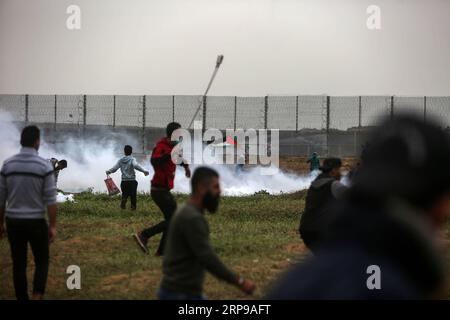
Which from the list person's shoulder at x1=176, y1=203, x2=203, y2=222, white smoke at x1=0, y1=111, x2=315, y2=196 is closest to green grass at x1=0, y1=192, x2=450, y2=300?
person's shoulder at x1=176, y1=203, x2=203, y2=222

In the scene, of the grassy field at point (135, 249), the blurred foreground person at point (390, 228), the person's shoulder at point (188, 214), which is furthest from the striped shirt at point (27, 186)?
the blurred foreground person at point (390, 228)

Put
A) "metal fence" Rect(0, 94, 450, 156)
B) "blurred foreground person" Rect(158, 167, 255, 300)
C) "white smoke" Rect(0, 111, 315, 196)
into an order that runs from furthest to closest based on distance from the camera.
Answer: "metal fence" Rect(0, 94, 450, 156) → "white smoke" Rect(0, 111, 315, 196) → "blurred foreground person" Rect(158, 167, 255, 300)

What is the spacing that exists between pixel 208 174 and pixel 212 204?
0.22 metres

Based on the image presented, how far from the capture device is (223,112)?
3403 centimetres

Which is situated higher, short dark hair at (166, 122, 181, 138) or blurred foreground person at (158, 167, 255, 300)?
short dark hair at (166, 122, 181, 138)

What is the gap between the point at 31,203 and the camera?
7.47m

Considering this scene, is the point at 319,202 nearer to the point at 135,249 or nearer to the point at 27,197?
the point at 27,197

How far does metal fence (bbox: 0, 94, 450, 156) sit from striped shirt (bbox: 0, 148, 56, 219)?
25641 mm

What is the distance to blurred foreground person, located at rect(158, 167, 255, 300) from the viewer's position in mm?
4957

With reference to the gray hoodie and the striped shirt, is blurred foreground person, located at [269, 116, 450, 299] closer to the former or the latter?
the striped shirt

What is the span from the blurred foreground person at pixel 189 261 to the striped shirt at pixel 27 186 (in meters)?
2.83
